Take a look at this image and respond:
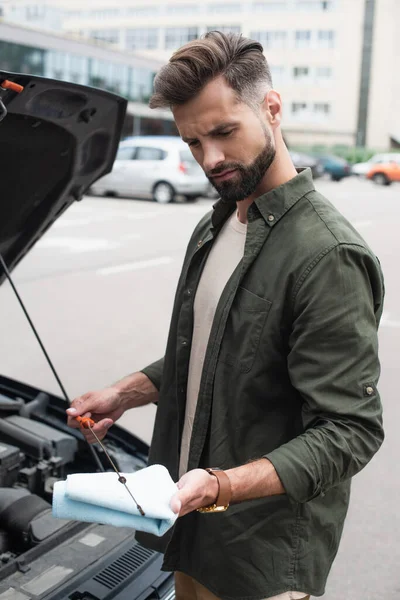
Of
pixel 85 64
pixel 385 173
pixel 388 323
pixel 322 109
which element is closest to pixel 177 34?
pixel 322 109

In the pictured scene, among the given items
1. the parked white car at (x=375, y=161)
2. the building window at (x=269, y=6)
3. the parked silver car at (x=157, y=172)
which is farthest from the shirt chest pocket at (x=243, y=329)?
the building window at (x=269, y=6)

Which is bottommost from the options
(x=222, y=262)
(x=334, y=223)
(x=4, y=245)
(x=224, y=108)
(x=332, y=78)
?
(x=332, y=78)

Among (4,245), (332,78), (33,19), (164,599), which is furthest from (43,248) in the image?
(332,78)

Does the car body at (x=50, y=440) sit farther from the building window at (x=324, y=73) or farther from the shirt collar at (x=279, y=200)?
the building window at (x=324, y=73)

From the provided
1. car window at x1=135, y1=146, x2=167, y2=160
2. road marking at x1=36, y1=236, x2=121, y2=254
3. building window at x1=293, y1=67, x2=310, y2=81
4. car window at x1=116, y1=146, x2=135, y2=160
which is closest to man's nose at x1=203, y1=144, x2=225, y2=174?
road marking at x1=36, y1=236, x2=121, y2=254

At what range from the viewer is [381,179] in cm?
2955

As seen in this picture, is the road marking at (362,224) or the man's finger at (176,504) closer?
the man's finger at (176,504)

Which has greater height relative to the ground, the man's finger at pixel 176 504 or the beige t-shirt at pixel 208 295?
the beige t-shirt at pixel 208 295

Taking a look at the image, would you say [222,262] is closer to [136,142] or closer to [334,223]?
[334,223]

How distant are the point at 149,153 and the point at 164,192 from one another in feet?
3.44

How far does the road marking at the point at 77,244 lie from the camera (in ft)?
39.8

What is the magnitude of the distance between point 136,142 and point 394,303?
11.6 m

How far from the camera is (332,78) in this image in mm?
62312

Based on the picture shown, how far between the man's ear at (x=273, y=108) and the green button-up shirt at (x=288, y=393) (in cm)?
14
